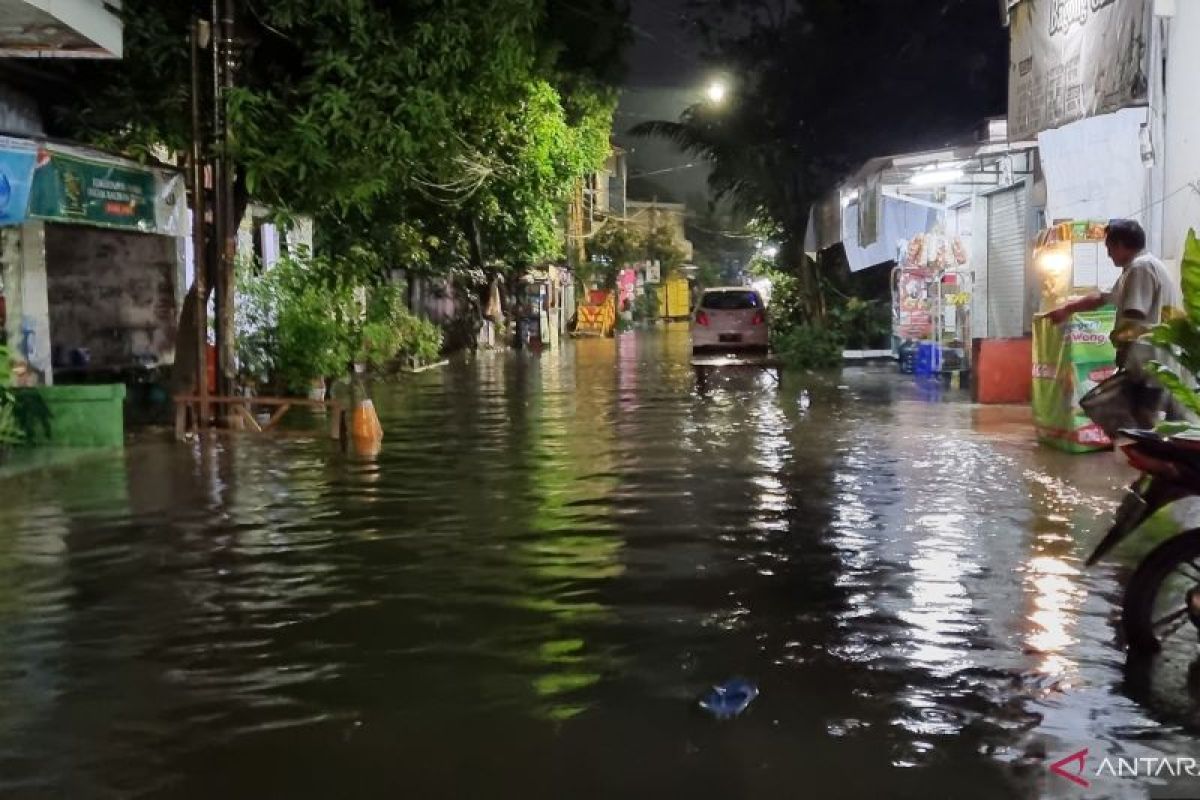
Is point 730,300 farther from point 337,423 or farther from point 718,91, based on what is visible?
point 337,423

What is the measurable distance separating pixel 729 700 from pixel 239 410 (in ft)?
35.5

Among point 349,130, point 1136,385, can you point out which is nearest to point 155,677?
point 1136,385

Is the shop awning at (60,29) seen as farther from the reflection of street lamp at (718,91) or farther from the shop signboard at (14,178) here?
the reflection of street lamp at (718,91)

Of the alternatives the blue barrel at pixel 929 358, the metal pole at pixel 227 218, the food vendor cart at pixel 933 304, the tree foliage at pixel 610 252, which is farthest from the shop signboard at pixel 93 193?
the tree foliage at pixel 610 252

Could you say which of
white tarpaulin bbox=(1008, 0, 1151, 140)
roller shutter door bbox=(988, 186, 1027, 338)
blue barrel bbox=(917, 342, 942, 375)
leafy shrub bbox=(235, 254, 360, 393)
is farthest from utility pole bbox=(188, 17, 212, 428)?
blue barrel bbox=(917, 342, 942, 375)

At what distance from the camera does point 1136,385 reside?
8516 mm

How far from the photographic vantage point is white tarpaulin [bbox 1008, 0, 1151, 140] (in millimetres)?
11109

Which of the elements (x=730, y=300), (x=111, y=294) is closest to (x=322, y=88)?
(x=111, y=294)

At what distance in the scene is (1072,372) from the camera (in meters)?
11.8

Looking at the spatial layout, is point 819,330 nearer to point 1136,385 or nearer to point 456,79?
point 456,79

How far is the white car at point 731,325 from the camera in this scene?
98.3 feet

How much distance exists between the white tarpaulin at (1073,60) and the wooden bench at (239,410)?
7.93 meters

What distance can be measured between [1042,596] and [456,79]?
9.49 m

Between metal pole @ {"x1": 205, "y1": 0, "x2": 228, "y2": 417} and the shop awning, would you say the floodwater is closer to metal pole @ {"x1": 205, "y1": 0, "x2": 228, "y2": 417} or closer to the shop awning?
metal pole @ {"x1": 205, "y1": 0, "x2": 228, "y2": 417}
